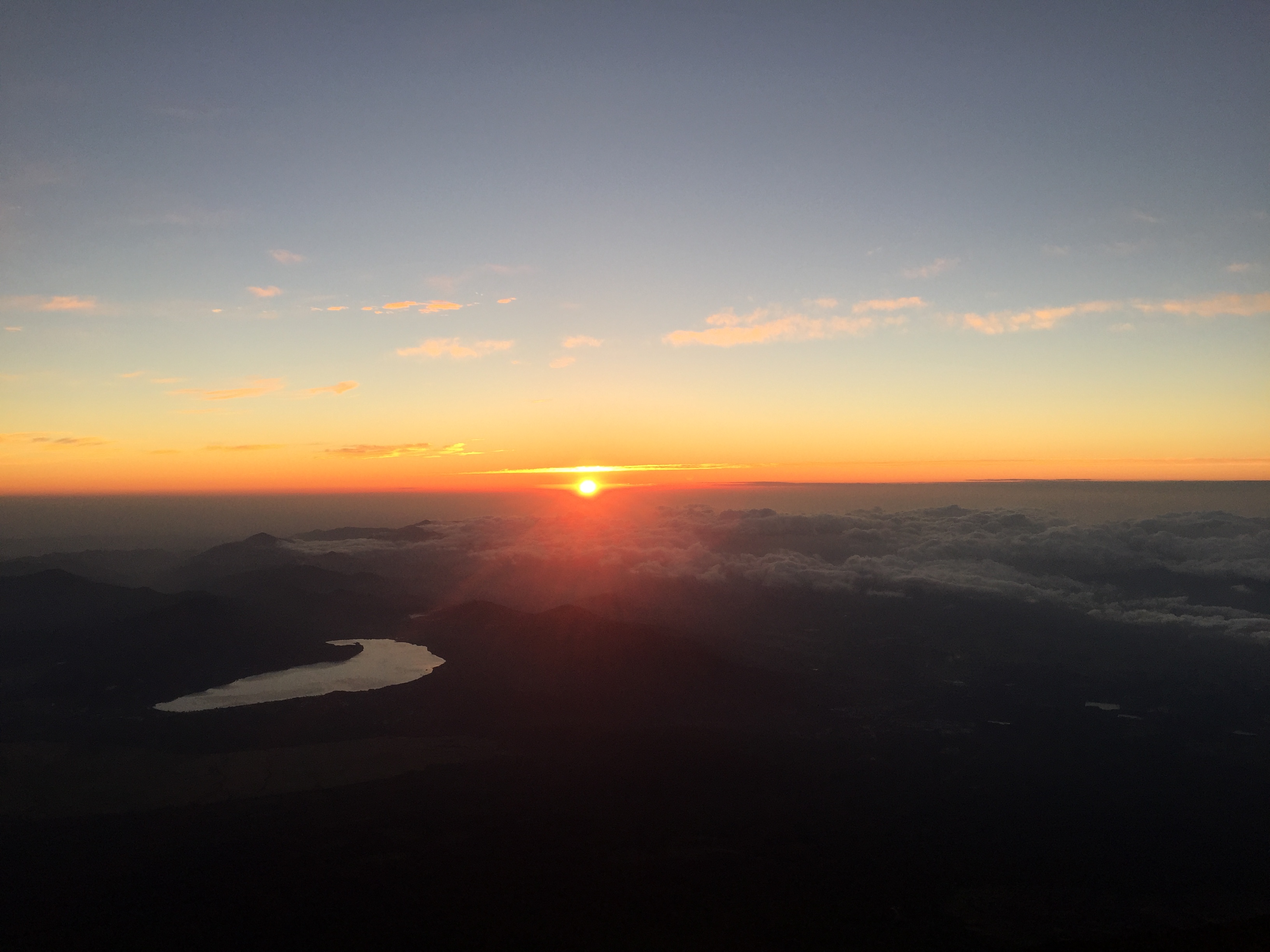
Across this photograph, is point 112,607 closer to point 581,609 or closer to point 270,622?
point 270,622

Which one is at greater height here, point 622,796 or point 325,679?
point 622,796

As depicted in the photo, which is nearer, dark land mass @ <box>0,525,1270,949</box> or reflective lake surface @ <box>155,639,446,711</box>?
dark land mass @ <box>0,525,1270,949</box>

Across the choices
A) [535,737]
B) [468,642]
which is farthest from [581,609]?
[535,737]

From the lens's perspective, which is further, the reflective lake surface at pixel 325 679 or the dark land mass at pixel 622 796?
the reflective lake surface at pixel 325 679

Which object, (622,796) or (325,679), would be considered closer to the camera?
(622,796)
